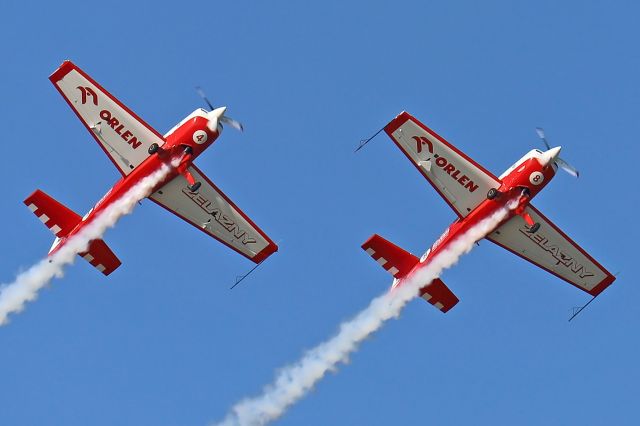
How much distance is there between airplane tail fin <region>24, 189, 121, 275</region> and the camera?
291 ft

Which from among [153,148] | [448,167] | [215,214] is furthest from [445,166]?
[153,148]

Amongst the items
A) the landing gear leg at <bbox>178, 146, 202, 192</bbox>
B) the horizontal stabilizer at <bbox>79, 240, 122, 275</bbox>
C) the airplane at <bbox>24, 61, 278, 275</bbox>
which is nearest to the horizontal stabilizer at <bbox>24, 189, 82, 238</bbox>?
the airplane at <bbox>24, 61, 278, 275</bbox>

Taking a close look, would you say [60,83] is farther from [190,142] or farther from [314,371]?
[314,371]

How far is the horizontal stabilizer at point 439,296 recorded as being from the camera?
89.9 meters

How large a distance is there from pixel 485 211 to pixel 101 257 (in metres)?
15.8

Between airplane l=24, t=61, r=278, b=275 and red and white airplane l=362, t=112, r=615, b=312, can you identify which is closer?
red and white airplane l=362, t=112, r=615, b=312

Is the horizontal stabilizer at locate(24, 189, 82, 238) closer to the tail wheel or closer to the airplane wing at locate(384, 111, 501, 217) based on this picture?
the airplane wing at locate(384, 111, 501, 217)

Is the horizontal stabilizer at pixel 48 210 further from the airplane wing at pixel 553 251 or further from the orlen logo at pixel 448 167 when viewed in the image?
the airplane wing at pixel 553 251

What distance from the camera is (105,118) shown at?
8800cm

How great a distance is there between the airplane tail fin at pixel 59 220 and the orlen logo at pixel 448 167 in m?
13.6

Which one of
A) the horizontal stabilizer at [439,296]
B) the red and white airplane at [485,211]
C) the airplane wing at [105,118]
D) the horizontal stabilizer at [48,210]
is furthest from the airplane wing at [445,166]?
the horizontal stabilizer at [48,210]

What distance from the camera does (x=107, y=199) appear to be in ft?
291

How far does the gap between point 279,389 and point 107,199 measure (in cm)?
1038

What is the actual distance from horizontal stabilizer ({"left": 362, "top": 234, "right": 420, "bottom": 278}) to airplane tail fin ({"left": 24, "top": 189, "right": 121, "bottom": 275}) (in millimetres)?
10818
